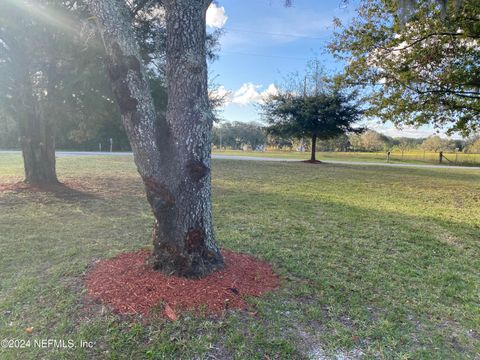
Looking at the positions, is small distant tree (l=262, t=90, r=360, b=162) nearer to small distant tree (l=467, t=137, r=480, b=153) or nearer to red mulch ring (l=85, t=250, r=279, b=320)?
red mulch ring (l=85, t=250, r=279, b=320)

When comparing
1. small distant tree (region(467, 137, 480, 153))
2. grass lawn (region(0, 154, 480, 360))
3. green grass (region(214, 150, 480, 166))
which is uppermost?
small distant tree (region(467, 137, 480, 153))

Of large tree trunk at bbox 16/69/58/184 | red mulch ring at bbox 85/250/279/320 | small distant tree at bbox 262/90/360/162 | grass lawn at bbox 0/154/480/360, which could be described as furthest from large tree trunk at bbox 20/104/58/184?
small distant tree at bbox 262/90/360/162

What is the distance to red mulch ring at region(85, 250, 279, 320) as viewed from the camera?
97.0 inches

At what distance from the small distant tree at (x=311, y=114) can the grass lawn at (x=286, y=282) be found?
13.1 metres

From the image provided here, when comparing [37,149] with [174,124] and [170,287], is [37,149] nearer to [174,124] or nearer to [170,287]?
[174,124]

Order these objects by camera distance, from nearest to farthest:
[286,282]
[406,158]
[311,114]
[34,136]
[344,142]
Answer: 1. [286,282]
2. [34,136]
3. [311,114]
4. [406,158]
5. [344,142]

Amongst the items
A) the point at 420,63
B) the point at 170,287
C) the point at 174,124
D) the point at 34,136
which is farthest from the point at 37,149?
the point at 420,63

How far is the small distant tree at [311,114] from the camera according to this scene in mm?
18812

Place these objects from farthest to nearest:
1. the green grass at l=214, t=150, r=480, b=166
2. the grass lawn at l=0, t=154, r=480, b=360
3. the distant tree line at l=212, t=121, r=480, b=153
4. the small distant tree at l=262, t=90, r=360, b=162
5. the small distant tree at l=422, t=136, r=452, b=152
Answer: the small distant tree at l=422, t=136, r=452, b=152 < the distant tree line at l=212, t=121, r=480, b=153 < the green grass at l=214, t=150, r=480, b=166 < the small distant tree at l=262, t=90, r=360, b=162 < the grass lawn at l=0, t=154, r=480, b=360

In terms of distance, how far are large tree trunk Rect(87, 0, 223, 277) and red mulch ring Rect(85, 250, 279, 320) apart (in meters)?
0.16

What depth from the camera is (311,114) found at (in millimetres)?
18875

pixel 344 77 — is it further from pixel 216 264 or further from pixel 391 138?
pixel 391 138

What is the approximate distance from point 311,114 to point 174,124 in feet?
56.9

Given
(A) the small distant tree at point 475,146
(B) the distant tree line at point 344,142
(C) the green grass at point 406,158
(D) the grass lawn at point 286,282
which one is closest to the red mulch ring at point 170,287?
(D) the grass lawn at point 286,282
